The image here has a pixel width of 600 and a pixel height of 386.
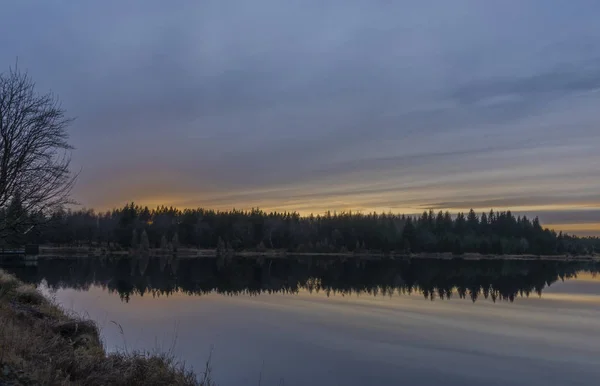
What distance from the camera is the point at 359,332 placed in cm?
1817

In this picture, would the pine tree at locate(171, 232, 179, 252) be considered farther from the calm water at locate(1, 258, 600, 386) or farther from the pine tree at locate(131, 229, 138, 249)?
the calm water at locate(1, 258, 600, 386)

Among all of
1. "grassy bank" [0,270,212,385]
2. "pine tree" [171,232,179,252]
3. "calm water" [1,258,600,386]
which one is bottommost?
"calm water" [1,258,600,386]

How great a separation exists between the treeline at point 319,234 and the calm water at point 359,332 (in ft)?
257

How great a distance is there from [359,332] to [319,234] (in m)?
110

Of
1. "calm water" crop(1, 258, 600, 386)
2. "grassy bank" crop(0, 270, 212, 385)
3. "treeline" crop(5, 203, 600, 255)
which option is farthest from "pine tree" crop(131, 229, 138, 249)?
"grassy bank" crop(0, 270, 212, 385)

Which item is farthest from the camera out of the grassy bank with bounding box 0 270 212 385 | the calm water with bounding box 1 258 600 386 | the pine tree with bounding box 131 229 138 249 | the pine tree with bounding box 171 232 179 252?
the pine tree with bounding box 171 232 179 252

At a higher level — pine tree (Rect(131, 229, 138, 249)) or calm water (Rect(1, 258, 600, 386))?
pine tree (Rect(131, 229, 138, 249))

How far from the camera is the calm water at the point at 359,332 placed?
42.5ft

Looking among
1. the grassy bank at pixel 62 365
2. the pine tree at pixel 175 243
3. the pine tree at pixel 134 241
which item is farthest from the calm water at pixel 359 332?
the pine tree at pixel 175 243

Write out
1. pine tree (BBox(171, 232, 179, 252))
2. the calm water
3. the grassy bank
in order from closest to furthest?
the grassy bank → the calm water → pine tree (BBox(171, 232, 179, 252))

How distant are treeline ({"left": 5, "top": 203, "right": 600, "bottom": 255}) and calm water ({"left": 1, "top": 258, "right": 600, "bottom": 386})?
257 ft

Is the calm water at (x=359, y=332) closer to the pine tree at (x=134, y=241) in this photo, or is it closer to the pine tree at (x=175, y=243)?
the pine tree at (x=134, y=241)

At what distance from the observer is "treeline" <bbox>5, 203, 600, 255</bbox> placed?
108000mm

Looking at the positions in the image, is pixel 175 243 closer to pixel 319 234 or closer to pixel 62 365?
pixel 319 234
